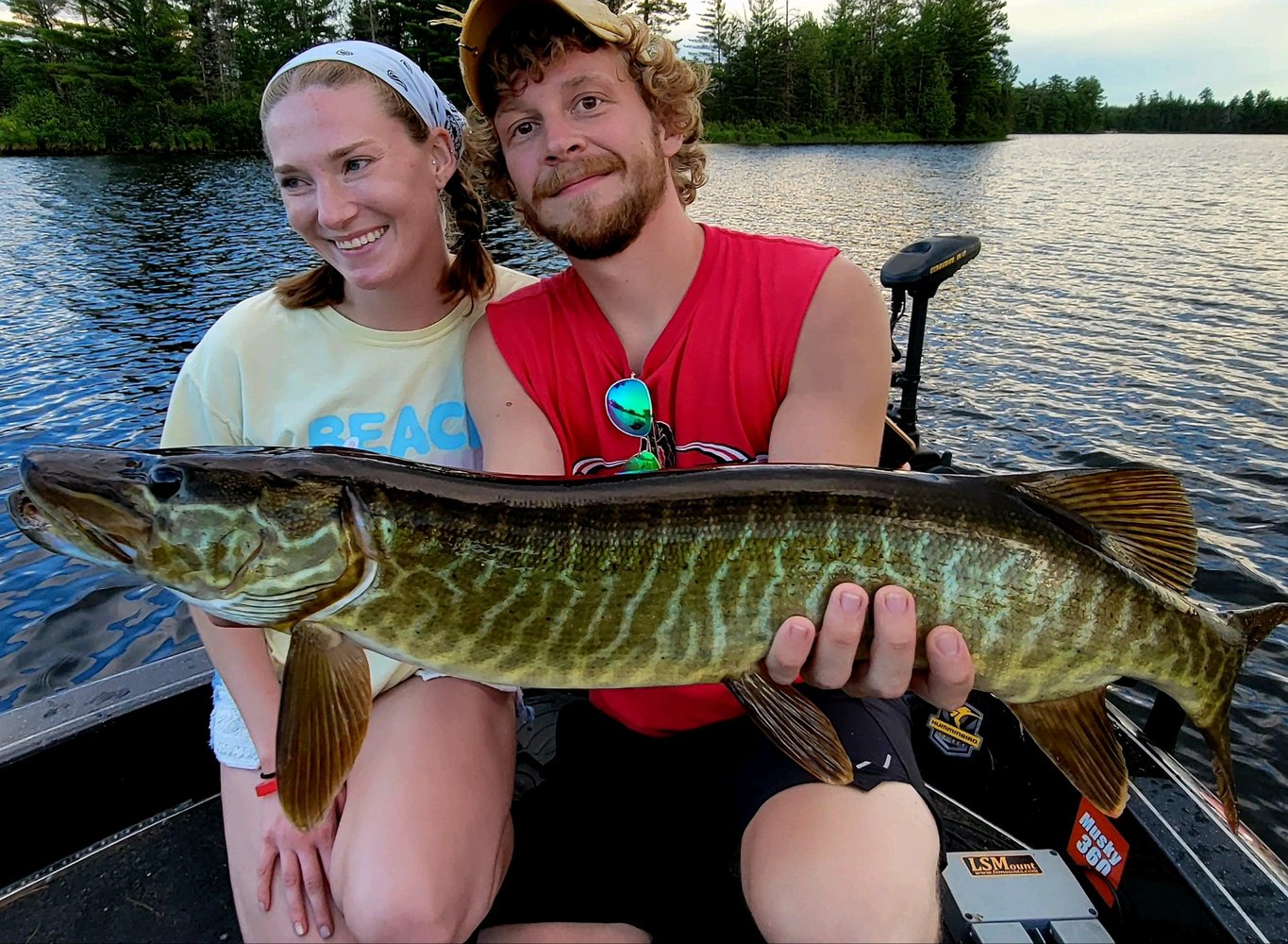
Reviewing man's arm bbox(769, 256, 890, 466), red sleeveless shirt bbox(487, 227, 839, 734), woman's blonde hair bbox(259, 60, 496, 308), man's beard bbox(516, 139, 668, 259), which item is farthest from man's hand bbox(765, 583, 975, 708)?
woman's blonde hair bbox(259, 60, 496, 308)

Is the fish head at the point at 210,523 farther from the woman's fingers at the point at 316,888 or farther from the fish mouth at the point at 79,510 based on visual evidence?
the woman's fingers at the point at 316,888

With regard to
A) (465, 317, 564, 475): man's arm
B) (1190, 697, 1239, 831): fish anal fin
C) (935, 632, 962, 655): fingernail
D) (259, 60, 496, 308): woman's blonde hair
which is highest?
(259, 60, 496, 308): woman's blonde hair

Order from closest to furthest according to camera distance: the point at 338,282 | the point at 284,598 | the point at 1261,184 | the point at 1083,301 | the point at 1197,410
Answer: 1. the point at 284,598
2. the point at 338,282
3. the point at 1197,410
4. the point at 1083,301
5. the point at 1261,184

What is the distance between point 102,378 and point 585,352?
30.0 feet

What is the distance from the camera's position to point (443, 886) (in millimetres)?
1682

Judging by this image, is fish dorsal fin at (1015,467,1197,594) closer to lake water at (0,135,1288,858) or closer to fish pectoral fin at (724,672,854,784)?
fish pectoral fin at (724,672,854,784)

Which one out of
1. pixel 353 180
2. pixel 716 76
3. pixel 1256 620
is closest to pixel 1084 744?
pixel 1256 620

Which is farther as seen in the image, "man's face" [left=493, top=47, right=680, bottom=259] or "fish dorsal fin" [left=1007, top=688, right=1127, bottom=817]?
"man's face" [left=493, top=47, right=680, bottom=259]

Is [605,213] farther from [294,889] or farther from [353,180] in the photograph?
[294,889]

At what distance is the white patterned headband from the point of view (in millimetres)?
2113

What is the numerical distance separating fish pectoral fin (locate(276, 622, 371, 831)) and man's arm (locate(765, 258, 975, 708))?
83 centimetres

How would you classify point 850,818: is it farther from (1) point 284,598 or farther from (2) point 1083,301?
(2) point 1083,301

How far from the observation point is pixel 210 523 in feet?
4.98

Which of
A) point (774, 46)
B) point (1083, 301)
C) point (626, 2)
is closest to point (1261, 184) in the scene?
point (1083, 301)
